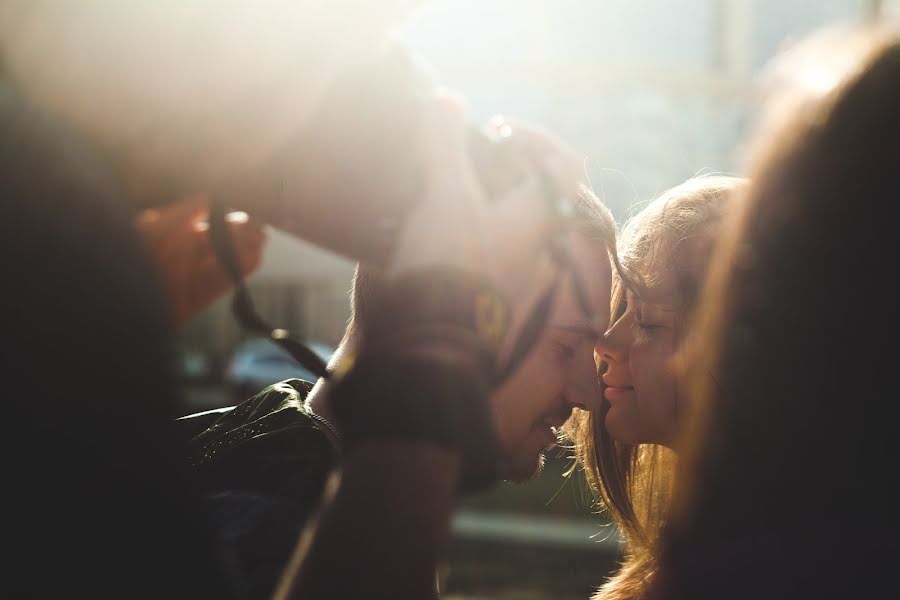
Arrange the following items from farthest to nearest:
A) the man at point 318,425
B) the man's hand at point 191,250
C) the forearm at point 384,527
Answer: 1. the man at point 318,425
2. the man's hand at point 191,250
3. the forearm at point 384,527

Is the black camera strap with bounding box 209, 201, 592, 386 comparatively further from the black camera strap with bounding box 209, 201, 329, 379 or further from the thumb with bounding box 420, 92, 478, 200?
the thumb with bounding box 420, 92, 478, 200

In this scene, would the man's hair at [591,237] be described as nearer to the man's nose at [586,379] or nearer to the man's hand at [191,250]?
the man's nose at [586,379]

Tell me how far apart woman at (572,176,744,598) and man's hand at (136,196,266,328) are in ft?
3.16

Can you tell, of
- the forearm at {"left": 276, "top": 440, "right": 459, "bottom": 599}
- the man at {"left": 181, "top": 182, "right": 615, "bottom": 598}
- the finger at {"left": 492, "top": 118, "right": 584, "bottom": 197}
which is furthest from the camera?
the man at {"left": 181, "top": 182, "right": 615, "bottom": 598}

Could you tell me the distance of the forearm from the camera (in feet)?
2.96

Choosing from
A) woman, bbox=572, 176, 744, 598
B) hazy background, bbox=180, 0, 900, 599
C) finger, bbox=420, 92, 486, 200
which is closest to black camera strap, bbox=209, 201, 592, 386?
finger, bbox=420, 92, 486, 200

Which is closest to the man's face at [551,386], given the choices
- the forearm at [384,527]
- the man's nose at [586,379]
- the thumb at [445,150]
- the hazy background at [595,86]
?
the man's nose at [586,379]

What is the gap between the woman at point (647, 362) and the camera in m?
2.00

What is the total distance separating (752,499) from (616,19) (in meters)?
22.1

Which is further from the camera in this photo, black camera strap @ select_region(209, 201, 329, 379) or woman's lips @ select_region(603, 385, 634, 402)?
woman's lips @ select_region(603, 385, 634, 402)

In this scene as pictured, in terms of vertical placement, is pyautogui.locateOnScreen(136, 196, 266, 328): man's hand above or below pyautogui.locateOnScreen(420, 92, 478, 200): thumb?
below

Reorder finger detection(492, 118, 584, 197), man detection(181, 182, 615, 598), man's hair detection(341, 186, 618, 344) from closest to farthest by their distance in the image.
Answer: finger detection(492, 118, 584, 197), man detection(181, 182, 615, 598), man's hair detection(341, 186, 618, 344)

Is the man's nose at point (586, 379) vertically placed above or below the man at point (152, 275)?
below

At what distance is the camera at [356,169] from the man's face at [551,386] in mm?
1042
